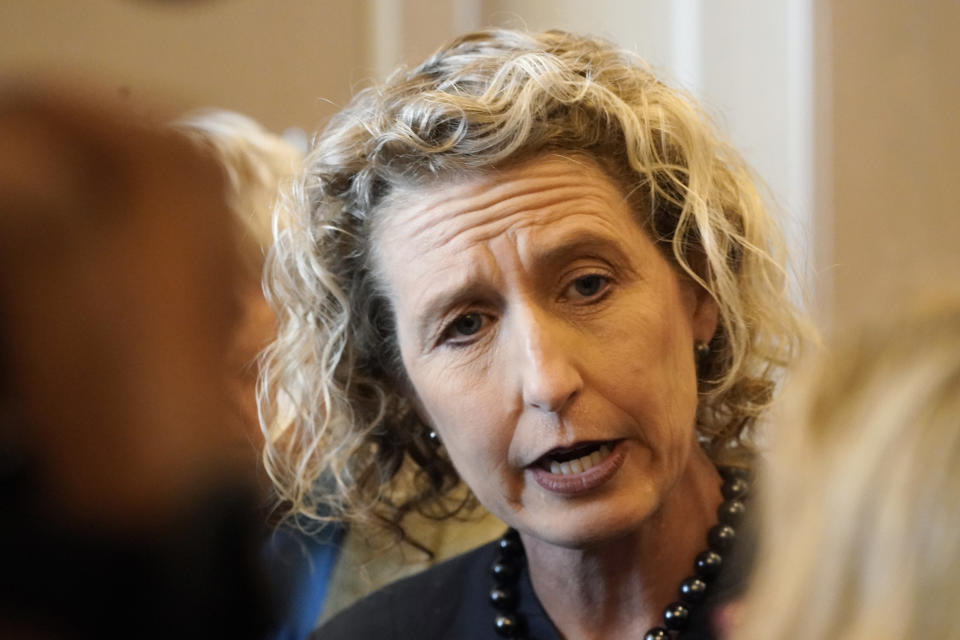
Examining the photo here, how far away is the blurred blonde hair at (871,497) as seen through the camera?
2.65ft

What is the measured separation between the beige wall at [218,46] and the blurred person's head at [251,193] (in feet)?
0.33

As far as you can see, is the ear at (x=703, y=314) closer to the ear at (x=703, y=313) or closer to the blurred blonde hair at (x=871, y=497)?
the ear at (x=703, y=313)

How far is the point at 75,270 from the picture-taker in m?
0.83

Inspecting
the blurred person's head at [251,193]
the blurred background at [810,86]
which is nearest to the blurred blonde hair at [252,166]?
Answer: the blurred person's head at [251,193]

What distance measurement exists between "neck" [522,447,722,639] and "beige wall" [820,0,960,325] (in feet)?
3.79

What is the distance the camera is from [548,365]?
1.36 meters

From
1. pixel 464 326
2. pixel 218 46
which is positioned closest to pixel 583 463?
pixel 464 326

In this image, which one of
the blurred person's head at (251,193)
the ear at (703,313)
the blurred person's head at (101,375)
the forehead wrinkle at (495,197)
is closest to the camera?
the blurred person's head at (101,375)

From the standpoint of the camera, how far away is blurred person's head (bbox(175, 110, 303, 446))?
1807 millimetres

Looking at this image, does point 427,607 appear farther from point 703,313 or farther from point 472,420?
point 703,313

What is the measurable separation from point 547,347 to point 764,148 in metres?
1.38

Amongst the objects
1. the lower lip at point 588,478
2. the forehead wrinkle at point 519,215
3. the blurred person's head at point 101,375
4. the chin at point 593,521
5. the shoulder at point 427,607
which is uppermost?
the blurred person's head at point 101,375

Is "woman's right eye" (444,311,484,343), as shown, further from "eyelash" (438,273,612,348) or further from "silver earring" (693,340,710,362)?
"silver earring" (693,340,710,362)

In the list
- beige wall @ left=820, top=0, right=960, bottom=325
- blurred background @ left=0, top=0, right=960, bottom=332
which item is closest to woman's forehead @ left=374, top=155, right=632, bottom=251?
blurred background @ left=0, top=0, right=960, bottom=332
